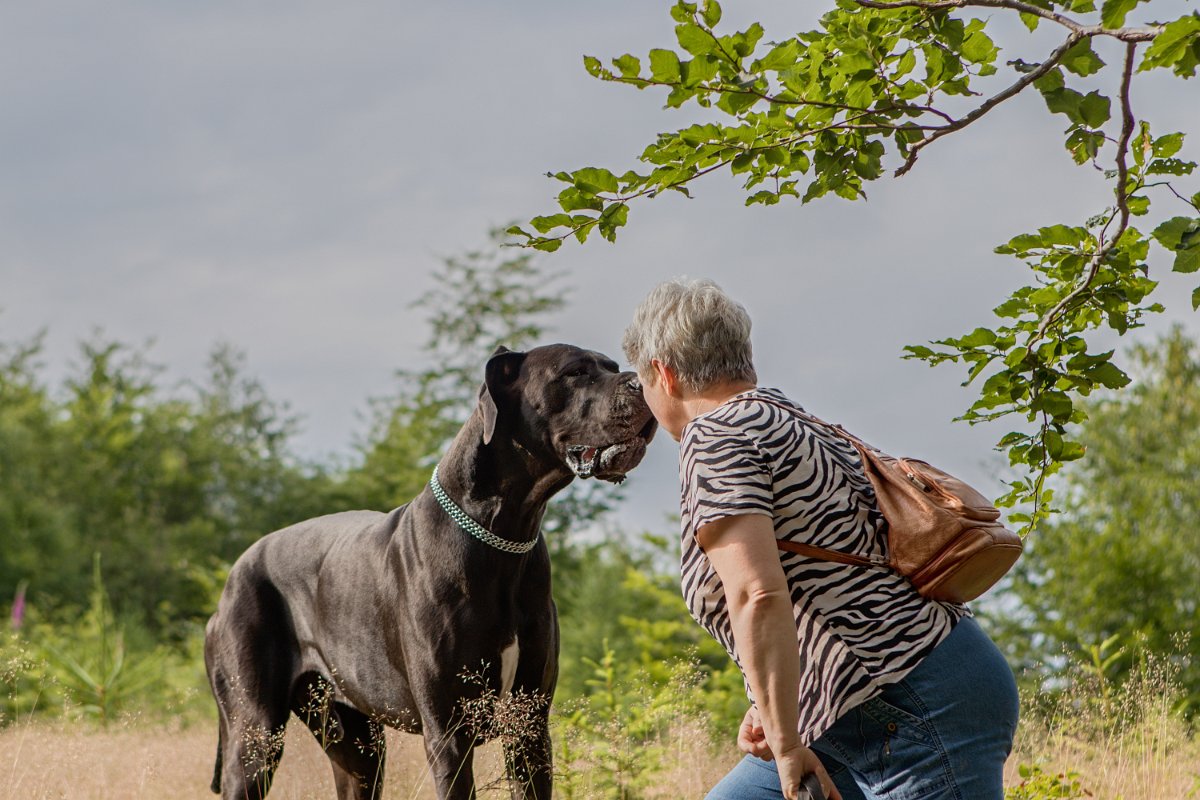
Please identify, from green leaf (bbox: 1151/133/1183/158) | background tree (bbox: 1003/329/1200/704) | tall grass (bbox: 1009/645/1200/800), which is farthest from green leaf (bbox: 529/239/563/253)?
background tree (bbox: 1003/329/1200/704)

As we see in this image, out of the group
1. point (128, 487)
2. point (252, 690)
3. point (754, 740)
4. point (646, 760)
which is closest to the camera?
point (754, 740)

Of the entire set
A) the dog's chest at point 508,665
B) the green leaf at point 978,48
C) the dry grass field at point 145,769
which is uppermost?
the green leaf at point 978,48

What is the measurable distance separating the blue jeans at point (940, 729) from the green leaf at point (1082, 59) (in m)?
1.48

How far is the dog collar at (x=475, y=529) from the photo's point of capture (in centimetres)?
399

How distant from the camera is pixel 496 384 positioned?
4098mm

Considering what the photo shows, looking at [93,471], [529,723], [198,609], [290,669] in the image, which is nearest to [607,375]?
[529,723]

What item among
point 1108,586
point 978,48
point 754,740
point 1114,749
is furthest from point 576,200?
point 1108,586

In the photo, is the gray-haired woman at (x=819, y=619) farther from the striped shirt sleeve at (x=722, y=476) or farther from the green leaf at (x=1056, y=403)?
the green leaf at (x=1056, y=403)

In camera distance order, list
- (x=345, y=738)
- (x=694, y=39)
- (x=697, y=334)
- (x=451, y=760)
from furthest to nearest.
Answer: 1. (x=345, y=738)
2. (x=451, y=760)
3. (x=694, y=39)
4. (x=697, y=334)

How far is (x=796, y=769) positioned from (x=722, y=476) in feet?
1.88

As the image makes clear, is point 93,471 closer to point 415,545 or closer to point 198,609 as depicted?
point 198,609

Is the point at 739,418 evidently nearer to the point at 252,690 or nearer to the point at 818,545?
the point at 818,545

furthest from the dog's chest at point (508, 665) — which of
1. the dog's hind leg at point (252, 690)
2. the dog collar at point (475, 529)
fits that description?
the dog's hind leg at point (252, 690)

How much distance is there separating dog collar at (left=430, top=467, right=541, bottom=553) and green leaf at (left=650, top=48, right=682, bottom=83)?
1.66 m
